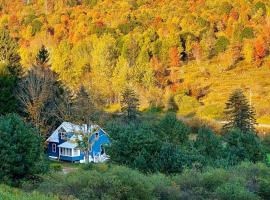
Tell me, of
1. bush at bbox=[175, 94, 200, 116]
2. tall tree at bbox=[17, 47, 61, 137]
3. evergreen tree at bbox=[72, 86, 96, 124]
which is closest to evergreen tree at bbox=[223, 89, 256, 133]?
evergreen tree at bbox=[72, 86, 96, 124]

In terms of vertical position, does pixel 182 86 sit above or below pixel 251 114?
above

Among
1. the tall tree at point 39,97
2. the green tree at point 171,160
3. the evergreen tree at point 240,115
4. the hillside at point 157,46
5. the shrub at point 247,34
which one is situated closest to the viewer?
the green tree at point 171,160

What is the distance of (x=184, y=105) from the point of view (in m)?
61.2

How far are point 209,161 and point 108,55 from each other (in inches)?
Answer: 1910

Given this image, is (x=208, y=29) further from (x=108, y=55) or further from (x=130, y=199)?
(x=130, y=199)

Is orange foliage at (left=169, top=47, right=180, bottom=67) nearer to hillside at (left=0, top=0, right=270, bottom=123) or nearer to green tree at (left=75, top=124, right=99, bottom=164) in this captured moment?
hillside at (left=0, top=0, right=270, bottom=123)

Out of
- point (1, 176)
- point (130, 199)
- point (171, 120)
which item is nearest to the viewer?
point (130, 199)

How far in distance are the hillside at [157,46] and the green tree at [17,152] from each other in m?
28.7

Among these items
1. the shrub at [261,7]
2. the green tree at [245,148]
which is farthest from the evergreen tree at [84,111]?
the shrub at [261,7]

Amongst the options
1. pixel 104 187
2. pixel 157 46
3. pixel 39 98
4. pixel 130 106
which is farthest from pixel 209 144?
pixel 157 46

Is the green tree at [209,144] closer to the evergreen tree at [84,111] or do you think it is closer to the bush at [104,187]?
the evergreen tree at [84,111]

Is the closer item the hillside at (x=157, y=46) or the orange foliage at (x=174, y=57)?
the hillside at (x=157, y=46)

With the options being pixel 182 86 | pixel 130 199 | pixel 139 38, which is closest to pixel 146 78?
pixel 182 86

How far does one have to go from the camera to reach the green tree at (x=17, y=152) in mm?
22719
